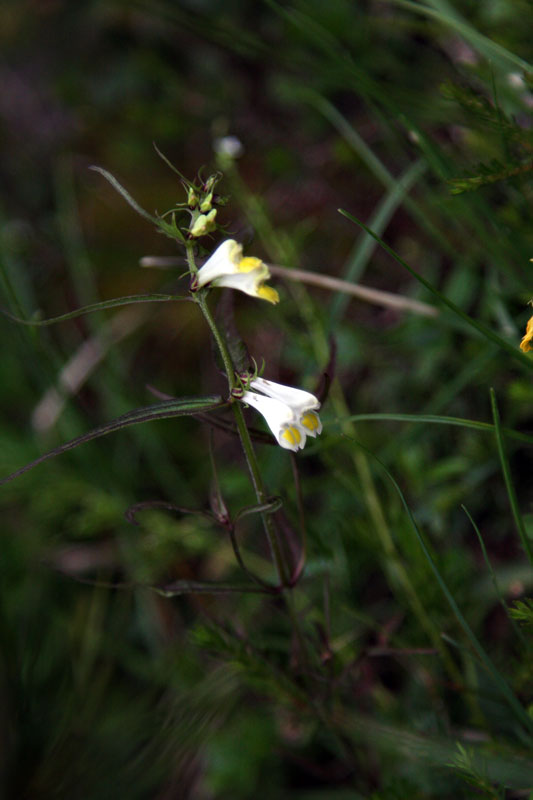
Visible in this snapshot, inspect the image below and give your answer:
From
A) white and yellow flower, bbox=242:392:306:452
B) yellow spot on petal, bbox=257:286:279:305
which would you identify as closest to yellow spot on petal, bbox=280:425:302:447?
white and yellow flower, bbox=242:392:306:452

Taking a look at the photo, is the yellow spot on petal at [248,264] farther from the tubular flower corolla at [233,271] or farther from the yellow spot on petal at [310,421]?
the yellow spot on petal at [310,421]

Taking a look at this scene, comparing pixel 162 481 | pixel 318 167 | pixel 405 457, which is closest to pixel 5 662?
pixel 162 481

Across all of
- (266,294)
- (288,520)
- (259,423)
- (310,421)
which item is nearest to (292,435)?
(310,421)

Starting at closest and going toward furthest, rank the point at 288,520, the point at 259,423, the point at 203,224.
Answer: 1. the point at 203,224
2. the point at 288,520
3. the point at 259,423

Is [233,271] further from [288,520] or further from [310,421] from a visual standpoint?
[288,520]

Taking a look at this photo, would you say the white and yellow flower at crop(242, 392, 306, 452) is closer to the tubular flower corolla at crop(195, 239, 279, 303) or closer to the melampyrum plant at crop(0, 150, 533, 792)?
the melampyrum plant at crop(0, 150, 533, 792)

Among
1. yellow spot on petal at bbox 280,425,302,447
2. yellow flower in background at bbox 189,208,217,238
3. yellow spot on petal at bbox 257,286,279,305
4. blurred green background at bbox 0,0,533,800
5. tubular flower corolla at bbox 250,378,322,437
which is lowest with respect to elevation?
blurred green background at bbox 0,0,533,800
